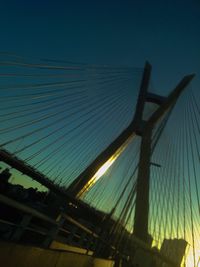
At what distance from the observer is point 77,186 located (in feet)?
34.4

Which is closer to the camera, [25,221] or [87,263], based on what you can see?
[25,221]

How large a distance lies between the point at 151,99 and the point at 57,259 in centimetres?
1266

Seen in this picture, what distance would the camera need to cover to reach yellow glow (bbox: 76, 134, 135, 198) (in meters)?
10.7

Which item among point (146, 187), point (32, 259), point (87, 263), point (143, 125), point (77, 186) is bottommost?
point (32, 259)

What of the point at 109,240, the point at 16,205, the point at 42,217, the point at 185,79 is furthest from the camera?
the point at 185,79

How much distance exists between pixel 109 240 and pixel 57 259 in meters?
1.76

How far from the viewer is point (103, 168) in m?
11.3

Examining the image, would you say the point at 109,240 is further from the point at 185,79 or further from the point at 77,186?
the point at 185,79

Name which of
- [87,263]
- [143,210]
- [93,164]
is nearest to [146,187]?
[143,210]

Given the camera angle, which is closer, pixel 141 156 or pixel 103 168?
pixel 103 168

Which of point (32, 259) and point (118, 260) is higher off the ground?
point (118, 260)

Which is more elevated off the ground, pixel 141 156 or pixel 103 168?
pixel 141 156

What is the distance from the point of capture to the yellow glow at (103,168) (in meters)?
10.7

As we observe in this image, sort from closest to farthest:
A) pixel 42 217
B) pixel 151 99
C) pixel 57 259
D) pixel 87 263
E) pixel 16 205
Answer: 1. pixel 16 205
2. pixel 57 259
3. pixel 42 217
4. pixel 87 263
5. pixel 151 99
